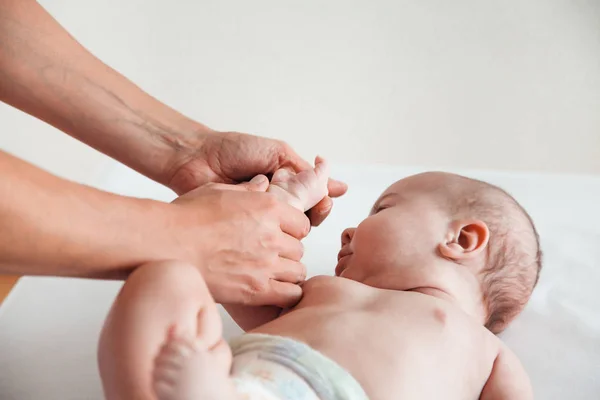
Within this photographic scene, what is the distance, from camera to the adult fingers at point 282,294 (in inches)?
37.7

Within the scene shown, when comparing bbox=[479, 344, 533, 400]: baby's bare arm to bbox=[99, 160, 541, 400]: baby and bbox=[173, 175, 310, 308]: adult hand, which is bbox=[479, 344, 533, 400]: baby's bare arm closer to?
bbox=[99, 160, 541, 400]: baby

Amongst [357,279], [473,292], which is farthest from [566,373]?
[357,279]

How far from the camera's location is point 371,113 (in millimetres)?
2004

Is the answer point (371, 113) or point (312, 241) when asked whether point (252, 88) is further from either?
Result: point (312, 241)

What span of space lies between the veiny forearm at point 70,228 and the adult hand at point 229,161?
35 centimetres

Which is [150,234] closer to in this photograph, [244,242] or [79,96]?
[244,242]

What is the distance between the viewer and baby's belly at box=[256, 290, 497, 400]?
0.88 m

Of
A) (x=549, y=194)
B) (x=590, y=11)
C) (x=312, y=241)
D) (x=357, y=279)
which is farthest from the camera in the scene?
(x=590, y=11)

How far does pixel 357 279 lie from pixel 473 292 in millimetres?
190

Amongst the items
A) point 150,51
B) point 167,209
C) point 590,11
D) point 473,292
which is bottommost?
point 167,209

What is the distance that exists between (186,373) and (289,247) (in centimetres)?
32

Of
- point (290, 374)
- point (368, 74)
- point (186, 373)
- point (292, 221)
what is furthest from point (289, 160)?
point (368, 74)

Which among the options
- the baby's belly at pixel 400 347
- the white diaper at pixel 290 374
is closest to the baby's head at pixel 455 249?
the baby's belly at pixel 400 347

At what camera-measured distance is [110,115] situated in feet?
3.72
